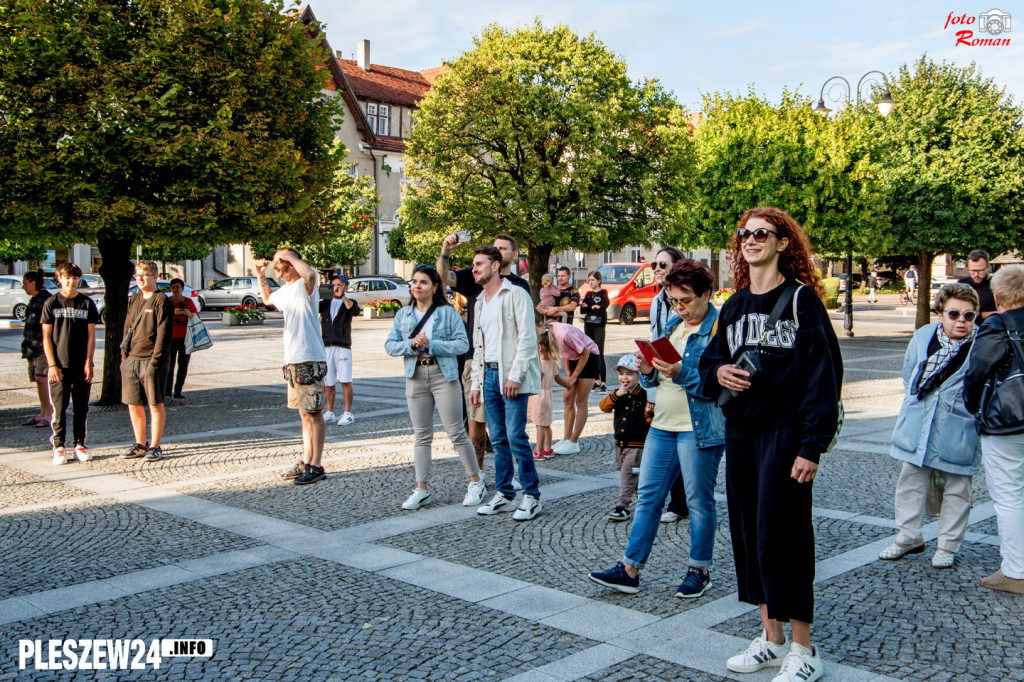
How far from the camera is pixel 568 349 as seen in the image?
8.55 metres

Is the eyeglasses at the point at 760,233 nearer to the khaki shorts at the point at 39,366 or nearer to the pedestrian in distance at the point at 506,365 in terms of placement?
the pedestrian in distance at the point at 506,365

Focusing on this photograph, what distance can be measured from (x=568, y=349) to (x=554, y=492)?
176 centimetres

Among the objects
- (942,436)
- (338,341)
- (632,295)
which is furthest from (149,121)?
(632,295)

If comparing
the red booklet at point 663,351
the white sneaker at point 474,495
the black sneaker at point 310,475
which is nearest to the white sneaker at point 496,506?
the white sneaker at point 474,495

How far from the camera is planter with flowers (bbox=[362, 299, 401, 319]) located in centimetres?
3362

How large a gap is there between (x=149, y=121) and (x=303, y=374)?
4.35 metres

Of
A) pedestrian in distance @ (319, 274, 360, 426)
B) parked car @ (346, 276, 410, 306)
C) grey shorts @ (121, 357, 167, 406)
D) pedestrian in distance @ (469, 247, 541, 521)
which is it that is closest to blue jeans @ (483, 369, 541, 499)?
pedestrian in distance @ (469, 247, 541, 521)

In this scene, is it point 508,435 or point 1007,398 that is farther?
point 508,435

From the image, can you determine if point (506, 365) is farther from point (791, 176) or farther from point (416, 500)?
point (791, 176)

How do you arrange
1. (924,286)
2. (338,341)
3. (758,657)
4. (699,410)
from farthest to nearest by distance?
(924,286)
(338,341)
(699,410)
(758,657)

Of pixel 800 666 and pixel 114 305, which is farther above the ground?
pixel 114 305

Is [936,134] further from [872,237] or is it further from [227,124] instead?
[227,124]

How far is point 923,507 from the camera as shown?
5.45 m

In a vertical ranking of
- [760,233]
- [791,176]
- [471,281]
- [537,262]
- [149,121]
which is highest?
[791,176]
